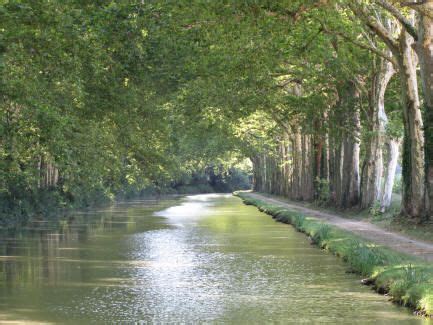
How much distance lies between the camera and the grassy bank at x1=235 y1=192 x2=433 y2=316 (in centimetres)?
1460

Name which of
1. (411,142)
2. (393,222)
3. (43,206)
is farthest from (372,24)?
(43,206)

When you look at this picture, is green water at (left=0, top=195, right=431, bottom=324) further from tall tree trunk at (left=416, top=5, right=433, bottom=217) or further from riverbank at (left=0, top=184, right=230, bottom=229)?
riverbank at (left=0, top=184, right=230, bottom=229)

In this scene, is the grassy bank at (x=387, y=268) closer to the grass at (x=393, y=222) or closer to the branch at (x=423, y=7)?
the grass at (x=393, y=222)

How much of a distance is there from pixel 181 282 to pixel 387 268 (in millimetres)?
4796

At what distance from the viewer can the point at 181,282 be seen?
1853cm

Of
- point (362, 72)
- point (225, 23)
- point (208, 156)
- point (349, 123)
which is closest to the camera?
point (225, 23)

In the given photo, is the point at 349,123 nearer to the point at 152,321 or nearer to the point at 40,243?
the point at 40,243

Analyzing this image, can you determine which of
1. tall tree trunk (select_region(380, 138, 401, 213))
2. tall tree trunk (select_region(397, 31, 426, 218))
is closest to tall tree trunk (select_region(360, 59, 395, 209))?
tall tree trunk (select_region(380, 138, 401, 213))

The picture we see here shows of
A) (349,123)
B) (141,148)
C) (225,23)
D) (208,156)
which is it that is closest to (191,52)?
(225,23)

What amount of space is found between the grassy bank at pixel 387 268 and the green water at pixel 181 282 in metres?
0.32

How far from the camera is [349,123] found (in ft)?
125

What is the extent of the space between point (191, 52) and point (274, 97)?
17.8m

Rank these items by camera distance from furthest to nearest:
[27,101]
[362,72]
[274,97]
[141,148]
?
[141,148] < [274,97] < [362,72] < [27,101]

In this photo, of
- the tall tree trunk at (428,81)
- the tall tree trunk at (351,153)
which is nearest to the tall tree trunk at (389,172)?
the tall tree trunk at (351,153)
